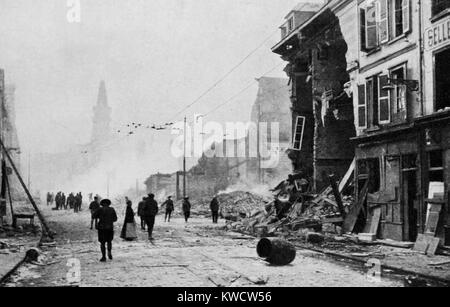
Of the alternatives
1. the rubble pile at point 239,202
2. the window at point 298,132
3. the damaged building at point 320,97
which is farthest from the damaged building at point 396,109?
the rubble pile at point 239,202

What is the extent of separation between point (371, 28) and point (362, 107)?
3.25 metres

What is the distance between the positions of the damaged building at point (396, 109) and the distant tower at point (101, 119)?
5431 inches

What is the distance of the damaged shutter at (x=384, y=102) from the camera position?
1917 centimetres

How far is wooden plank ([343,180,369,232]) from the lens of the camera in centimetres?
2009

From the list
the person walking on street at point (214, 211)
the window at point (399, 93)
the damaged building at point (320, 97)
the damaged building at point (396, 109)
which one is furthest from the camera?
the person walking on street at point (214, 211)

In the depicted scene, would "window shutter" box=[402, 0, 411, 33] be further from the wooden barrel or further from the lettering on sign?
the wooden barrel

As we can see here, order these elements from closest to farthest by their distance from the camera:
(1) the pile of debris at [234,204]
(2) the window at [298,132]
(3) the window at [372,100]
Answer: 1. (3) the window at [372,100]
2. (2) the window at [298,132]
3. (1) the pile of debris at [234,204]

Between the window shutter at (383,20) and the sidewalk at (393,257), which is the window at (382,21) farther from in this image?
the sidewalk at (393,257)

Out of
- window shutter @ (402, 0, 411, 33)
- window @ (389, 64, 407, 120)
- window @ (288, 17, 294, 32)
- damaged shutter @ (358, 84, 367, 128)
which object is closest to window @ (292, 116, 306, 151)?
window @ (288, 17, 294, 32)

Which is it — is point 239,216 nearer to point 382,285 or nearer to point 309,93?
point 309,93

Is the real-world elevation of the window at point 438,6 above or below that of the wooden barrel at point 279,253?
A: above

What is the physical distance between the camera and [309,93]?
3125cm
